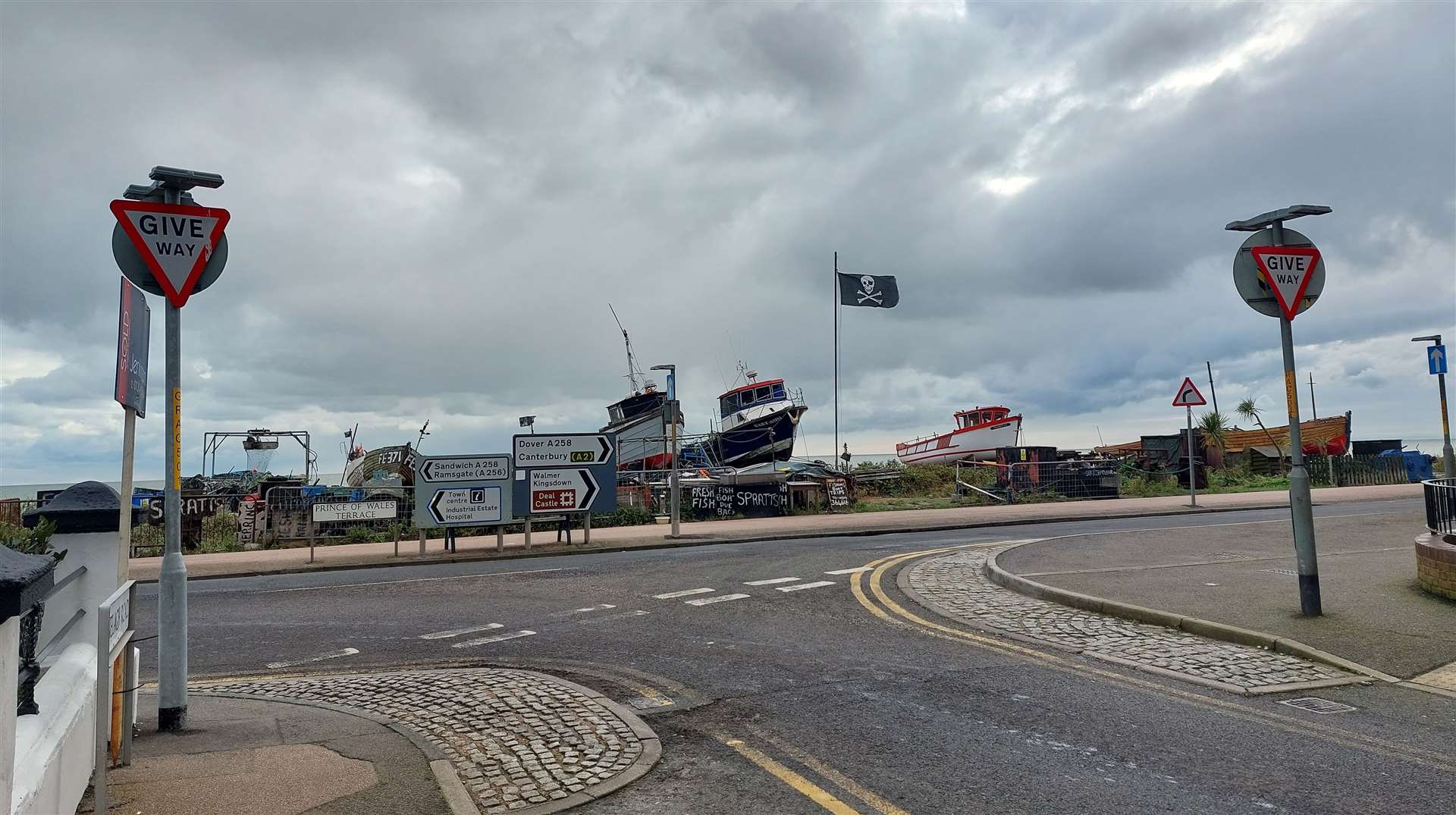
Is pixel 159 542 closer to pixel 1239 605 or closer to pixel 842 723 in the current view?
pixel 842 723

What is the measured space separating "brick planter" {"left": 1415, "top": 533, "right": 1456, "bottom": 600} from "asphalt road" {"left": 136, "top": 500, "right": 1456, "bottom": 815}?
360cm

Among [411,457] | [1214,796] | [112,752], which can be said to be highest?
[411,457]

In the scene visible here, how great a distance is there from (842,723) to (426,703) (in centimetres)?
317

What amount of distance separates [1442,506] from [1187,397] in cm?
1449

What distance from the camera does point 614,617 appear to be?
10.3m

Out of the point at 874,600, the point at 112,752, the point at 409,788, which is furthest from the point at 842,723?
the point at 874,600

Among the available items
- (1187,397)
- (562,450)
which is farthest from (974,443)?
(562,450)

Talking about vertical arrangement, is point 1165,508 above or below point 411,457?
below

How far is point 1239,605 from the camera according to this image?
9.55 metres

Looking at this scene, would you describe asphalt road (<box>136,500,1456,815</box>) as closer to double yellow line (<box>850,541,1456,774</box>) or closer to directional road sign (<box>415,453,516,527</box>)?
double yellow line (<box>850,541,1456,774</box>)

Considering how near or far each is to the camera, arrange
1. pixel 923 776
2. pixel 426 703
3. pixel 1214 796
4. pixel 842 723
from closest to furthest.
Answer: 1. pixel 1214 796
2. pixel 923 776
3. pixel 842 723
4. pixel 426 703

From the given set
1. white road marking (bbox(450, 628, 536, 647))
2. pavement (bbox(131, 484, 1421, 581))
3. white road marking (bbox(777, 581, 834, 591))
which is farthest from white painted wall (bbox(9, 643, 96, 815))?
pavement (bbox(131, 484, 1421, 581))

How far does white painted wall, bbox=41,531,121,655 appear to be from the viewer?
5.11 m

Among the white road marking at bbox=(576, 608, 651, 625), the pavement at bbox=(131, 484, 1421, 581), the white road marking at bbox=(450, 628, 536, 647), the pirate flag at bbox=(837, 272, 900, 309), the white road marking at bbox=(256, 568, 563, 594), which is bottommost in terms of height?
the white road marking at bbox=(450, 628, 536, 647)
